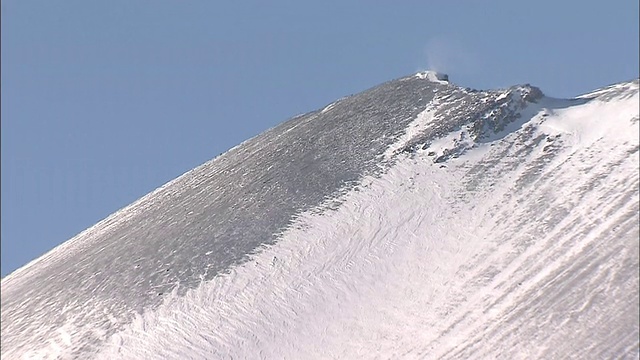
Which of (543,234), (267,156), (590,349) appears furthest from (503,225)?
(267,156)

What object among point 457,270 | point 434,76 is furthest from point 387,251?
point 434,76

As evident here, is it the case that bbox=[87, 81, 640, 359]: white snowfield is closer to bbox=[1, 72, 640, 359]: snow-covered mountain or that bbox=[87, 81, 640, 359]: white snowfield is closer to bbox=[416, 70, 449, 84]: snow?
bbox=[1, 72, 640, 359]: snow-covered mountain

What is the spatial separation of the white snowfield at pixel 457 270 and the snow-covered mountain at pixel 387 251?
0.11 m

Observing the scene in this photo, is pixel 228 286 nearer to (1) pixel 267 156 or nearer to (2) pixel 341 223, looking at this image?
(2) pixel 341 223

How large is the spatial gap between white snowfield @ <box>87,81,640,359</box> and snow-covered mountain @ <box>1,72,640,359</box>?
0.11m

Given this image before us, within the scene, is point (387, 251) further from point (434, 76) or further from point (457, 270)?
point (434, 76)

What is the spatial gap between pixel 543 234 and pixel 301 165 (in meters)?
20.9

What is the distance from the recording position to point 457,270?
54781 mm

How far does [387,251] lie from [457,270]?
499cm

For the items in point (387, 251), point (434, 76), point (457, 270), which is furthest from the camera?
point (434, 76)

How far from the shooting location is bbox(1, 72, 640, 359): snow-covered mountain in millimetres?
50250

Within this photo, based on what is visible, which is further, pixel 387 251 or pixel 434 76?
pixel 434 76

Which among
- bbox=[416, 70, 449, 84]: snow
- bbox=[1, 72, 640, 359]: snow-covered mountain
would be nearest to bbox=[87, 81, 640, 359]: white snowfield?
bbox=[1, 72, 640, 359]: snow-covered mountain

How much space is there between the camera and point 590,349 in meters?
46.2
